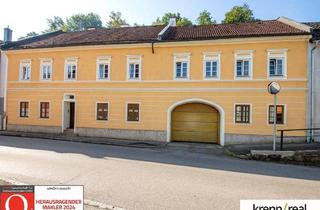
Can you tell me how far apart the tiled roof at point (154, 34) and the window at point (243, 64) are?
1115 millimetres

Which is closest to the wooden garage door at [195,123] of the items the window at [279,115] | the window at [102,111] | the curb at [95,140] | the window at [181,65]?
the curb at [95,140]

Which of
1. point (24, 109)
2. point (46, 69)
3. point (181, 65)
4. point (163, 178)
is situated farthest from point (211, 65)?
point (24, 109)

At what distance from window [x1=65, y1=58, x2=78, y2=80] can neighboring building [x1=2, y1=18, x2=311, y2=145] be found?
8cm

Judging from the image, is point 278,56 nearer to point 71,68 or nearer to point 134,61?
point 134,61

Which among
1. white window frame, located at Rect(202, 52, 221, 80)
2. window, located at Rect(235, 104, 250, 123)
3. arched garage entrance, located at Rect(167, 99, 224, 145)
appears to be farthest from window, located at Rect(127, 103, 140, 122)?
window, located at Rect(235, 104, 250, 123)

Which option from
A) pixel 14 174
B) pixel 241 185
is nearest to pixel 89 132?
pixel 14 174

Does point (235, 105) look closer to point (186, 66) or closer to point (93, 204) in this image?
point (186, 66)

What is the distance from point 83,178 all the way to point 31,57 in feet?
61.1

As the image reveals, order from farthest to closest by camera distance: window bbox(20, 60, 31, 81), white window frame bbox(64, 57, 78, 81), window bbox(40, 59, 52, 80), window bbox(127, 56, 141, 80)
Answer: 1. window bbox(20, 60, 31, 81)
2. window bbox(40, 59, 52, 80)
3. white window frame bbox(64, 57, 78, 81)
4. window bbox(127, 56, 141, 80)

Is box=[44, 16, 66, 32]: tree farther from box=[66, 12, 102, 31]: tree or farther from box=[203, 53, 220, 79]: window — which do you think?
box=[203, 53, 220, 79]: window

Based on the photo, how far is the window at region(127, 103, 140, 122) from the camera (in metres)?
22.1

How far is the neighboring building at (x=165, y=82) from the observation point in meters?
19.4

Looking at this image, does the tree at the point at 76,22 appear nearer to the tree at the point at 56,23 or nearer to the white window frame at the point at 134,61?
the tree at the point at 56,23

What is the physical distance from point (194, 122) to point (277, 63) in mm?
6522
